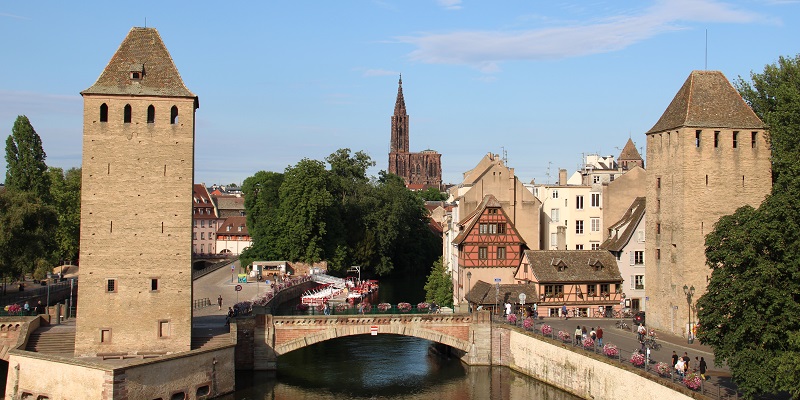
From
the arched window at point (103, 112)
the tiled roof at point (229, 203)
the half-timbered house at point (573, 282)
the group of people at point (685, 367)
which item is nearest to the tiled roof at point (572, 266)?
the half-timbered house at point (573, 282)

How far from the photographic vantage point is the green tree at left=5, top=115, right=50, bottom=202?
84688 millimetres

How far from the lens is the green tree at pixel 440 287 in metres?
66.6

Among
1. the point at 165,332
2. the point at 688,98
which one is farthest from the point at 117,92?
the point at 688,98

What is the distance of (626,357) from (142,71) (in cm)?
2542

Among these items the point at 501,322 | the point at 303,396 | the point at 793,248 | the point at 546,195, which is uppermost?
the point at 546,195

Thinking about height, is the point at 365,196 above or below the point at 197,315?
above

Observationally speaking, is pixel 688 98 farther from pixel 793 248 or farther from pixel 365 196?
pixel 365 196

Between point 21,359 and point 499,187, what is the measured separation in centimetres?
3500

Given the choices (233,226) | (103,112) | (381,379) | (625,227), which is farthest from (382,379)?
(233,226)

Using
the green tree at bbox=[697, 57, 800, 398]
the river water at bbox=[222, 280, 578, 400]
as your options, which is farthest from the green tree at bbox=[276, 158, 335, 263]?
the green tree at bbox=[697, 57, 800, 398]

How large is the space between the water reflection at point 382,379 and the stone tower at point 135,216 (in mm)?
A: 5462

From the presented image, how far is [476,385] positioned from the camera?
150 ft

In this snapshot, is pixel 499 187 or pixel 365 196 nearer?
pixel 499 187

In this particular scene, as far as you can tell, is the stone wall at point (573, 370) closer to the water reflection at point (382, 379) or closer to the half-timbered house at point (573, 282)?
the water reflection at point (382, 379)
